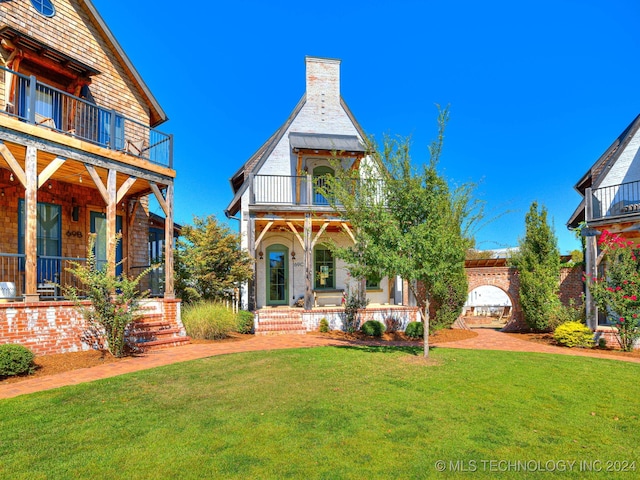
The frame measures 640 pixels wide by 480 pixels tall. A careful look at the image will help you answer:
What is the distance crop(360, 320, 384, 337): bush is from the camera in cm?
1304

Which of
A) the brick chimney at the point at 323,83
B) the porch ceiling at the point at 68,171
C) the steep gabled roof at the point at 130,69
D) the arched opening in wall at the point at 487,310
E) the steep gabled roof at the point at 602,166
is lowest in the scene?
the arched opening in wall at the point at 487,310

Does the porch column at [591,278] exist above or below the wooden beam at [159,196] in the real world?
below

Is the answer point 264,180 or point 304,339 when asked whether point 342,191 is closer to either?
point 304,339

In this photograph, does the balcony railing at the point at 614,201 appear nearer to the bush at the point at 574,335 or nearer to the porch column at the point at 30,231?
the bush at the point at 574,335

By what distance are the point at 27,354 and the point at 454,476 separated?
7.26m

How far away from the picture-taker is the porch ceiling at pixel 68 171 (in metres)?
9.09

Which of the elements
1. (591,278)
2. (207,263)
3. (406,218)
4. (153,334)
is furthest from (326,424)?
(591,278)

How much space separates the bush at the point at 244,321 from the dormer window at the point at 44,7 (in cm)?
998

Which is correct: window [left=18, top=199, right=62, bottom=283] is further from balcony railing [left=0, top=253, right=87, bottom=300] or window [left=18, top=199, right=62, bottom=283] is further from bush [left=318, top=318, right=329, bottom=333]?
bush [left=318, top=318, right=329, bottom=333]

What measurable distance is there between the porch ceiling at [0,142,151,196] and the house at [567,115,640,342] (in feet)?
44.8

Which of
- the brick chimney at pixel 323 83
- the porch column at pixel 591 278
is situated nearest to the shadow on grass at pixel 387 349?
the porch column at pixel 591 278

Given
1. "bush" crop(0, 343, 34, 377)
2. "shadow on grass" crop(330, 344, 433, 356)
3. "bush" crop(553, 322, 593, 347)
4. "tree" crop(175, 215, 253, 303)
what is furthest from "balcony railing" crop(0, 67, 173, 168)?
"bush" crop(553, 322, 593, 347)

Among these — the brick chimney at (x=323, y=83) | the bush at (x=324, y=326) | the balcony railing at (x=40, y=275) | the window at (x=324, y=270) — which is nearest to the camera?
the balcony railing at (x=40, y=275)

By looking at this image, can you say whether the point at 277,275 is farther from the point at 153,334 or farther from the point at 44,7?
the point at 44,7
